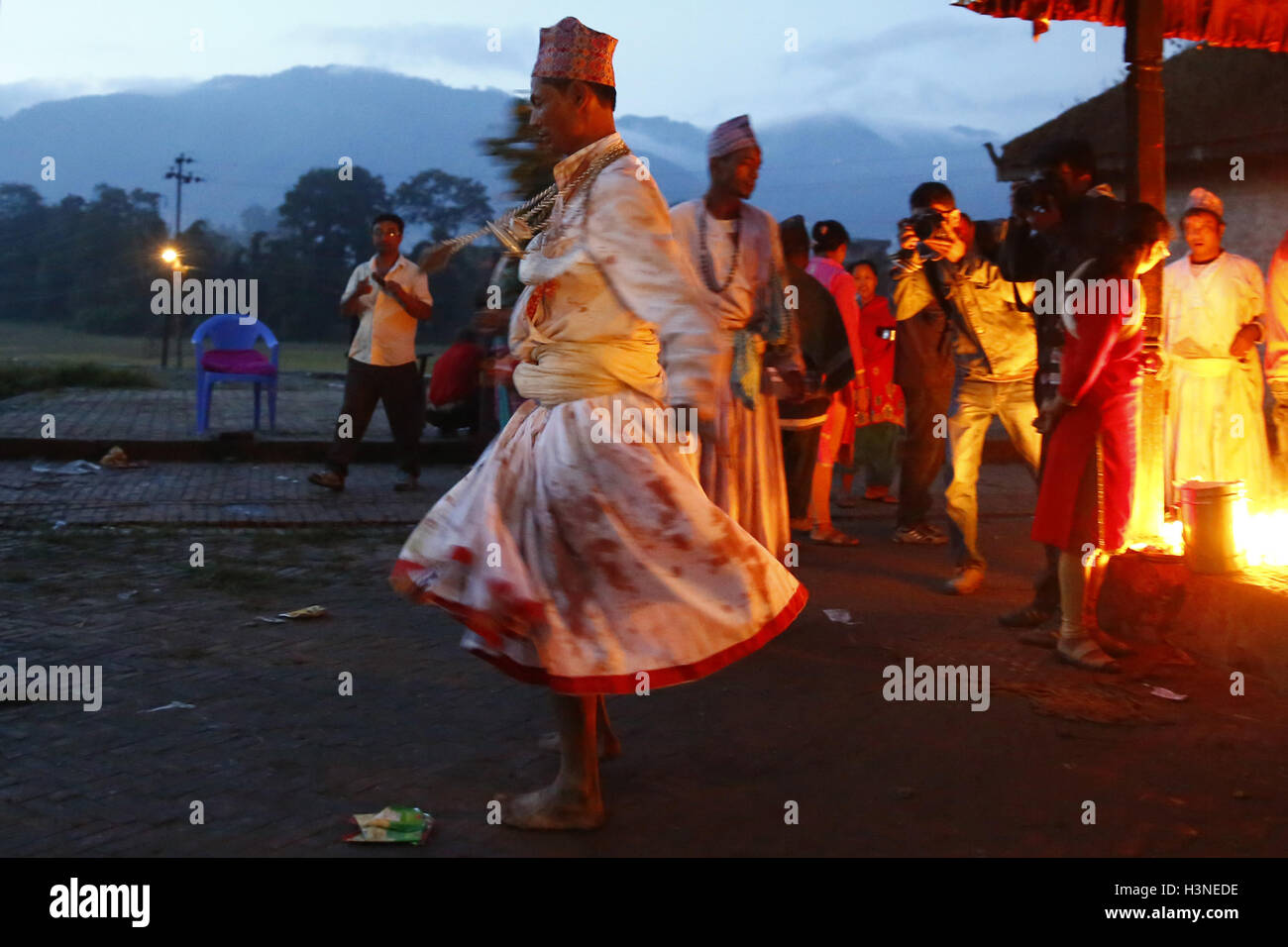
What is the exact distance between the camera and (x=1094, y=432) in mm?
5887

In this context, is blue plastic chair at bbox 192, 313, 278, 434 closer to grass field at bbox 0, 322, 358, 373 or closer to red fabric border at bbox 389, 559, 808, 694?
red fabric border at bbox 389, 559, 808, 694

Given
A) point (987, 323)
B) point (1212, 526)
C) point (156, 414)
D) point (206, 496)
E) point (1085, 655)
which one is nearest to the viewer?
point (1085, 655)

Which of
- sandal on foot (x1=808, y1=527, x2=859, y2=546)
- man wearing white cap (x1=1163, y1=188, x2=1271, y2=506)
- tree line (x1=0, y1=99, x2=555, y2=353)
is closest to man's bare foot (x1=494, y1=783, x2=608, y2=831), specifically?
sandal on foot (x1=808, y1=527, x2=859, y2=546)

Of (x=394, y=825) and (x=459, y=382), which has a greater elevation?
(x=459, y=382)

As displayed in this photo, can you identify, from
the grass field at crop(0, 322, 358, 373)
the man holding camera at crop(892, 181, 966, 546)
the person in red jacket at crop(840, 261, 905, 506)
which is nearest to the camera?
the man holding camera at crop(892, 181, 966, 546)

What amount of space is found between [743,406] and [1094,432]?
5.06 ft

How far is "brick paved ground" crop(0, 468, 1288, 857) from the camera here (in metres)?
3.96

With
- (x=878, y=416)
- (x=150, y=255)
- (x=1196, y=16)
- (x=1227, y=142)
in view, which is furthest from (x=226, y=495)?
(x=150, y=255)

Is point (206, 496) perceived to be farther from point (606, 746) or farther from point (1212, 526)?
point (1212, 526)

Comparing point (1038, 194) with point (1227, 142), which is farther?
point (1227, 142)

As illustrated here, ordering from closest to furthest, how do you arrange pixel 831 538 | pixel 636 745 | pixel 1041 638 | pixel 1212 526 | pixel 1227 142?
pixel 636 745
pixel 1041 638
pixel 1212 526
pixel 831 538
pixel 1227 142

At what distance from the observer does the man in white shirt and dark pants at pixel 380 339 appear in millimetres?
10922

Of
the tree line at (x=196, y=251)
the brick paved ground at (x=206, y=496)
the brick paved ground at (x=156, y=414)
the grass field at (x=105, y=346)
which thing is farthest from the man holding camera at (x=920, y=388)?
the grass field at (x=105, y=346)
